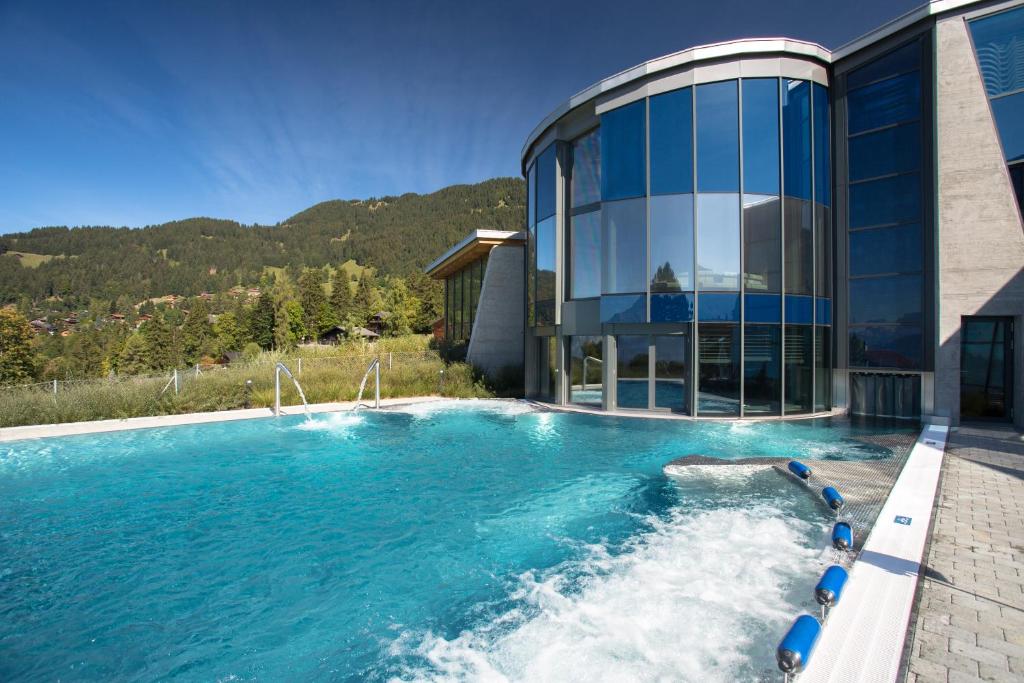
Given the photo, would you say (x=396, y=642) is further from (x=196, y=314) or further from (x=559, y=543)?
(x=196, y=314)

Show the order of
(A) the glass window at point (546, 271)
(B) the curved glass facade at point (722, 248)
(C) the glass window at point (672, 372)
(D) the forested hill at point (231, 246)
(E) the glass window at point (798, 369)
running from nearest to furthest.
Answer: (B) the curved glass facade at point (722, 248), (E) the glass window at point (798, 369), (C) the glass window at point (672, 372), (A) the glass window at point (546, 271), (D) the forested hill at point (231, 246)

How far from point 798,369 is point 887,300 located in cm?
262

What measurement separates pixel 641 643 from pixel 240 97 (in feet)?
59.3

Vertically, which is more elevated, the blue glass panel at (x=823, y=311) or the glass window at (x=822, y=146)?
the glass window at (x=822, y=146)

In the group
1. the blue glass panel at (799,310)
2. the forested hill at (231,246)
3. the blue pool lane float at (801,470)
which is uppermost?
the forested hill at (231,246)

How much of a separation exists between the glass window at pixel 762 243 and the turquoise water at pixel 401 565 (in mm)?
4359

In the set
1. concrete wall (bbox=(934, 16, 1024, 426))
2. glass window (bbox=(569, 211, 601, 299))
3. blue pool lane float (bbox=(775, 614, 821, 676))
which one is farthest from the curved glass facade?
blue pool lane float (bbox=(775, 614, 821, 676))

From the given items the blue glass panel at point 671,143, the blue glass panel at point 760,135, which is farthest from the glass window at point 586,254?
the blue glass panel at point 760,135

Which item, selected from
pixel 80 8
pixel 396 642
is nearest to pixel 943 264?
pixel 396 642

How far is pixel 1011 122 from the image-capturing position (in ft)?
34.4

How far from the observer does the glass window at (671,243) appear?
39.1 ft

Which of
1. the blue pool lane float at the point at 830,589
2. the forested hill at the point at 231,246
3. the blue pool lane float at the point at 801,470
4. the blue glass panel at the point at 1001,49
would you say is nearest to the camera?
the blue pool lane float at the point at 830,589

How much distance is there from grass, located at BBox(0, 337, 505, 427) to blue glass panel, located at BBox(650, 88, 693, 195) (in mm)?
8619

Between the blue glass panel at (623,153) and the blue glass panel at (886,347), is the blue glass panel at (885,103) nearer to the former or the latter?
the blue glass panel at (886,347)
